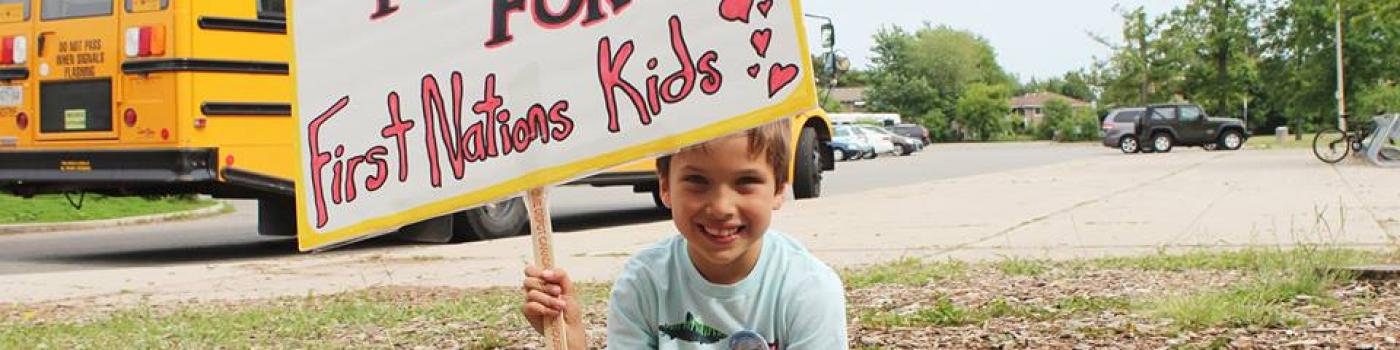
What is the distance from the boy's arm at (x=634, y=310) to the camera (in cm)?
323

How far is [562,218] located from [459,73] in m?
15.9

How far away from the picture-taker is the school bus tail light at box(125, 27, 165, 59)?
12203 mm

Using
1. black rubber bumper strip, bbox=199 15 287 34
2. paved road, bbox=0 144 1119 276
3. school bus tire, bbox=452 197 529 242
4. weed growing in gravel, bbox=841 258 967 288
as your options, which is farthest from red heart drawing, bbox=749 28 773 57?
Result: school bus tire, bbox=452 197 529 242

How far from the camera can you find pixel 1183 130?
4884cm

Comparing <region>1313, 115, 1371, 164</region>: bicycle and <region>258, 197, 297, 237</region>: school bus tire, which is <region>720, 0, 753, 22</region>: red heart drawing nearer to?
<region>258, 197, 297, 237</region>: school bus tire

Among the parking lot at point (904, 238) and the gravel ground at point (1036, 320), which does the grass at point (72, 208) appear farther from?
the gravel ground at point (1036, 320)

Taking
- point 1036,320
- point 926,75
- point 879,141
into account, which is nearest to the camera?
point 1036,320

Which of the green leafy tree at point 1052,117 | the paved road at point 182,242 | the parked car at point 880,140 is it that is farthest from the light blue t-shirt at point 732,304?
the green leafy tree at point 1052,117

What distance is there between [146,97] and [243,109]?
2.36ft

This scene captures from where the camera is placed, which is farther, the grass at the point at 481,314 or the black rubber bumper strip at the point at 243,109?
the black rubber bumper strip at the point at 243,109

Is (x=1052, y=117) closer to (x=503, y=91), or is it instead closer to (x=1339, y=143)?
(x=1339, y=143)

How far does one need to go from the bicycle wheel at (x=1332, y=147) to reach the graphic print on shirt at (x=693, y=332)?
28482 millimetres

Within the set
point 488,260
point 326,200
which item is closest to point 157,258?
point 488,260

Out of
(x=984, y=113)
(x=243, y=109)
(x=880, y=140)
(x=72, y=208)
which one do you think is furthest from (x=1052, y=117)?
(x=243, y=109)
